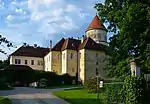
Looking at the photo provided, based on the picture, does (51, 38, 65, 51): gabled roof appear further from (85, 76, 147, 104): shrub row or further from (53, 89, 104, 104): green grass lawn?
(85, 76, 147, 104): shrub row

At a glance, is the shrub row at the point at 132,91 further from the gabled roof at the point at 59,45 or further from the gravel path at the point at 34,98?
the gabled roof at the point at 59,45

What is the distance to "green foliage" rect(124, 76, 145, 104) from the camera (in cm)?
1745

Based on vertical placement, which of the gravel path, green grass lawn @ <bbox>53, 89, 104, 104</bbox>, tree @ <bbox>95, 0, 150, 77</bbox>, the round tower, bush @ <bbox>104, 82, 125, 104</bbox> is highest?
the round tower

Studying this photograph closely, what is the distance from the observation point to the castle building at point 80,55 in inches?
3182

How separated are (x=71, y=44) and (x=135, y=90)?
6786 cm

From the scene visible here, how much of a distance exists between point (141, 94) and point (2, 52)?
1011 centimetres

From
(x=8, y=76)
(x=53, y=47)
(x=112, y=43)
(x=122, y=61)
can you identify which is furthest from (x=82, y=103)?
(x=53, y=47)

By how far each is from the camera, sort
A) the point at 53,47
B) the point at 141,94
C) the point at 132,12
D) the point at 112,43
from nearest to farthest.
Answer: the point at 141,94, the point at 132,12, the point at 112,43, the point at 53,47

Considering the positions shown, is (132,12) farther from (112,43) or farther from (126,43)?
(112,43)

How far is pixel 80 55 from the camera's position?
8312 centimetres

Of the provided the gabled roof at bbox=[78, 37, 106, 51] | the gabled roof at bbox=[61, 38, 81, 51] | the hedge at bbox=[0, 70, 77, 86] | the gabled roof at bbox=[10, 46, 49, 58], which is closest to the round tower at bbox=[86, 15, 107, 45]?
the gabled roof at bbox=[78, 37, 106, 51]

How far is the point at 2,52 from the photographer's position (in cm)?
926

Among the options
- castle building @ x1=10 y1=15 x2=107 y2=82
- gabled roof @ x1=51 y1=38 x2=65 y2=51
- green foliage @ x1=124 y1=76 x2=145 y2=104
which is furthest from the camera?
gabled roof @ x1=51 y1=38 x2=65 y2=51

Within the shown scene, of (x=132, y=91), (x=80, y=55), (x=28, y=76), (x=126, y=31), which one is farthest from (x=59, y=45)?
(x=132, y=91)
